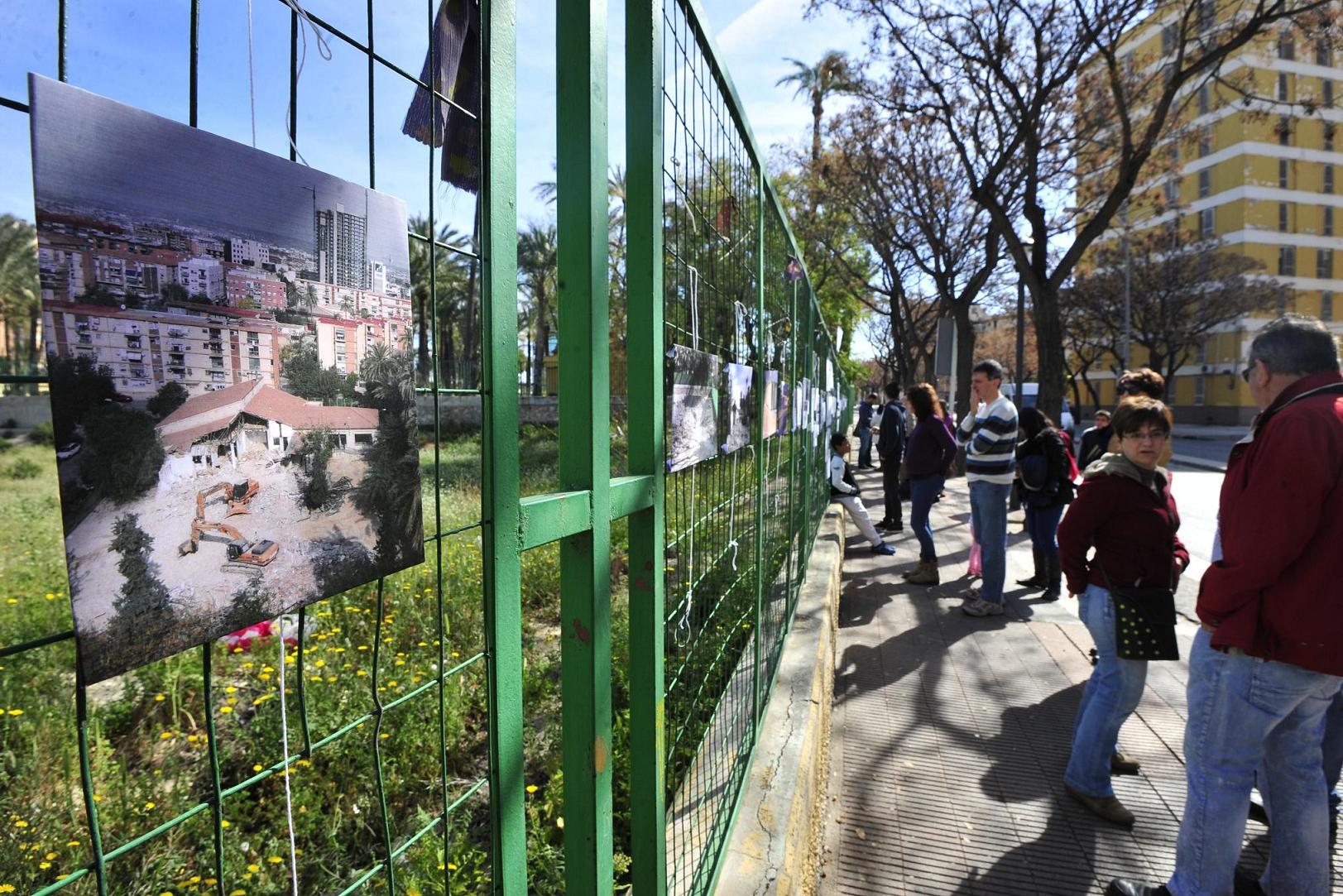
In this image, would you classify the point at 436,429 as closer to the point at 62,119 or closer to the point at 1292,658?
the point at 62,119

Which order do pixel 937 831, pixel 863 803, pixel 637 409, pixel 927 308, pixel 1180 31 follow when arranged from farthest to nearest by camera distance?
pixel 927 308 < pixel 1180 31 < pixel 863 803 < pixel 937 831 < pixel 637 409

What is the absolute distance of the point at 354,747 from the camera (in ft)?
10.5

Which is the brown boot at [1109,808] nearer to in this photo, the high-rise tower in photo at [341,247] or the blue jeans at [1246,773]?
the blue jeans at [1246,773]

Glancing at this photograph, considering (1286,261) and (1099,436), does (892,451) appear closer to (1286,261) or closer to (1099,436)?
(1099,436)

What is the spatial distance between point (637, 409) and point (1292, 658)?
2.18m

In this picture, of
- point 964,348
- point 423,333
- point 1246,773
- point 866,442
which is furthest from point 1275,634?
point 866,442

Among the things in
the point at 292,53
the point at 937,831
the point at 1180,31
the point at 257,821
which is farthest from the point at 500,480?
the point at 1180,31

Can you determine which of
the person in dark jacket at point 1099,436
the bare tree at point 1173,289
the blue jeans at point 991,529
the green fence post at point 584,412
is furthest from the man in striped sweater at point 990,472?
the bare tree at point 1173,289

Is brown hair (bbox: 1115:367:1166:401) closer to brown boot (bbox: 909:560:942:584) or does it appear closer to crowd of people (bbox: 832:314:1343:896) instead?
crowd of people (bbox: 832:314:1343:896)

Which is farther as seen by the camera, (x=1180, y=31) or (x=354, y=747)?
(x=1180, y=31)

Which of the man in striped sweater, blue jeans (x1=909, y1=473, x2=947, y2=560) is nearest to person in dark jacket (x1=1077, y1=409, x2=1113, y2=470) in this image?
blue jeans (x1=909, y1=473, x2=947, y2=560)

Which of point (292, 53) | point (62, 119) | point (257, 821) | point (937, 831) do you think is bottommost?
point (937, 831)

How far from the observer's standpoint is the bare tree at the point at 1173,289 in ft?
101

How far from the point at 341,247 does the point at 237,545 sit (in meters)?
0.34
